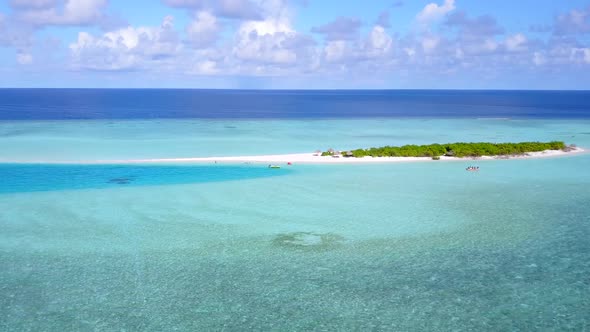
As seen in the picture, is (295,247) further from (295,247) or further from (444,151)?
(444,151)

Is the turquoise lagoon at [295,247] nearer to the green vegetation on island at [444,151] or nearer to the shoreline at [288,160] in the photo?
the shoreline at [288,160]

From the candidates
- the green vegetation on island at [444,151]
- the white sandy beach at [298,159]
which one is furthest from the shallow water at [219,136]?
the green vegetation on island at [444,151]

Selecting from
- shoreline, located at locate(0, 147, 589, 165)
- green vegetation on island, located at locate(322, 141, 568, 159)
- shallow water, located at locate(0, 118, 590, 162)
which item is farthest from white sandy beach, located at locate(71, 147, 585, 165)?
shallow water, located at locate(0, 118, 590, 162)

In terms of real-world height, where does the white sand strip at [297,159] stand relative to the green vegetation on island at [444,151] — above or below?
below

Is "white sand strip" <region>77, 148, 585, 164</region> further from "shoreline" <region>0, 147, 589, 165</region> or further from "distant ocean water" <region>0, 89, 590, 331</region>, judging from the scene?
"distant ocean water" <region>0, 89, 590, 331</region>

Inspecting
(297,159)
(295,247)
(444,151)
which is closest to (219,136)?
(297,159)

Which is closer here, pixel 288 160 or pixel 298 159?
pixel 288 160
